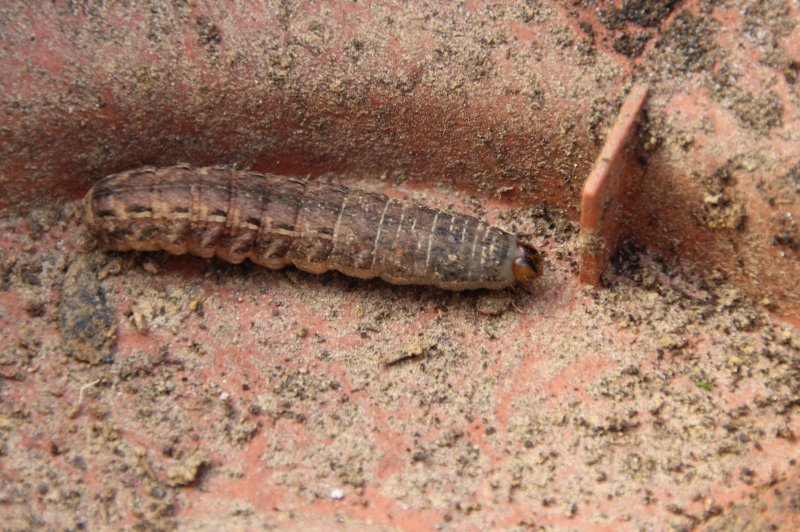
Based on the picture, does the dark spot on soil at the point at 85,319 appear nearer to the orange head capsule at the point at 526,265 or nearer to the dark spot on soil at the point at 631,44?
the orange head capsule at the point at 526,265

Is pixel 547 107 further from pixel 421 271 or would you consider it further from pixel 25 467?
pixel 25 467

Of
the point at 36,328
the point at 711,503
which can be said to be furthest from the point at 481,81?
the point at 36,328

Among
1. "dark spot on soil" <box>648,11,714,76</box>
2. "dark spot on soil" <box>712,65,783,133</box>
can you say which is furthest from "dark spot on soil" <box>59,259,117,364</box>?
"dark spot on soil" <box>712,65,783,133</box>

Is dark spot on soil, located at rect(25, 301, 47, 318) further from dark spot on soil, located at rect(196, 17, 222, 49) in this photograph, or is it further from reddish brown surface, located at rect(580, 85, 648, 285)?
reddish brown surface, located at rect(580, 85, 648, 285)

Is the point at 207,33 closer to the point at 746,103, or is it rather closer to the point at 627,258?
the point at 627,258

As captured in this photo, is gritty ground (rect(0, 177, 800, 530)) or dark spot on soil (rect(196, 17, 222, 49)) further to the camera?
dark spot on soil (rect(196, 17, 222, 49))

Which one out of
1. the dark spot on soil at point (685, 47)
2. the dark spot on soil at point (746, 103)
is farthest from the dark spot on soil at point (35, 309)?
the dark spot on soil at point (746, 103)

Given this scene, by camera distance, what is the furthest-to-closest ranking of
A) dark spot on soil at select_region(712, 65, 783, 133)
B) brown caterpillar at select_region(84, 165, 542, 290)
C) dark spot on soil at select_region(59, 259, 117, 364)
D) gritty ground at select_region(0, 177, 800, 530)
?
brown caterpillar at select_region(84, 165, 542, 290), dark spot on soil at select_region(59, 259, 117, 364), dark spot on soil at select_region(712, 65, 783, 133), gritty ground at select_region(0, 177, 800, 530)
